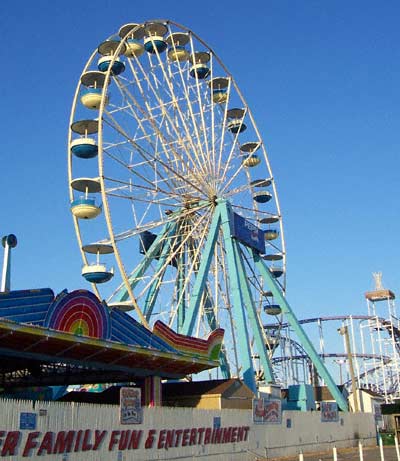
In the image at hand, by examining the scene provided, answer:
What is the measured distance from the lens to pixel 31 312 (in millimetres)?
18891

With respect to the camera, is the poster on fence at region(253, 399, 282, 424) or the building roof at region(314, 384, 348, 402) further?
the building roof at region(314, 384, 348, 402)

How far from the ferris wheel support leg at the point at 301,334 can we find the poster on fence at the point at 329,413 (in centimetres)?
380

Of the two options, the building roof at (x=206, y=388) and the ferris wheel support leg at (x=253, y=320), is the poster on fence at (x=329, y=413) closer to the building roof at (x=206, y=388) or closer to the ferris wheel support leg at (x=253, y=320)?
the ferris wheel support leg at (x=253, y=320)

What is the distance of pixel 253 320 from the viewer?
32.2 meters

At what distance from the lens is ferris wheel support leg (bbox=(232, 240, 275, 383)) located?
103 ft

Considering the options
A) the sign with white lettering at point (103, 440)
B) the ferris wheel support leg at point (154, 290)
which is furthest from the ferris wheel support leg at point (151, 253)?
the sign with white lettering at point (103, 440)

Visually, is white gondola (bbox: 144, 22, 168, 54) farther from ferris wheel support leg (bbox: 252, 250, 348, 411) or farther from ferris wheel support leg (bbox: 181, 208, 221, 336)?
ferris wheel support leg (bbox: 252, 250, 348, 411)

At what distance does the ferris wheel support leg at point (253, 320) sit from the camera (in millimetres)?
31328

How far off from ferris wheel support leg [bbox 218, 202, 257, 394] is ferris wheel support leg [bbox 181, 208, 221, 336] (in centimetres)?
45

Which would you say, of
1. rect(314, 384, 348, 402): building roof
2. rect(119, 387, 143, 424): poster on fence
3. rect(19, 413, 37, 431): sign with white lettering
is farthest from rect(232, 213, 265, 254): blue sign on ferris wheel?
rect(19, 413, 37, 431): sign with white lettering

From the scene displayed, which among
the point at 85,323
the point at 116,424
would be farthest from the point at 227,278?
the point at 116,424

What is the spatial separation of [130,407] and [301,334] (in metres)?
18.6

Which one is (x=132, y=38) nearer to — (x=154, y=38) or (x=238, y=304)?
(x=154, y=38)

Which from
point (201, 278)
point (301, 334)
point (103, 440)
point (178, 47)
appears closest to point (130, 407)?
point (103, 440)
